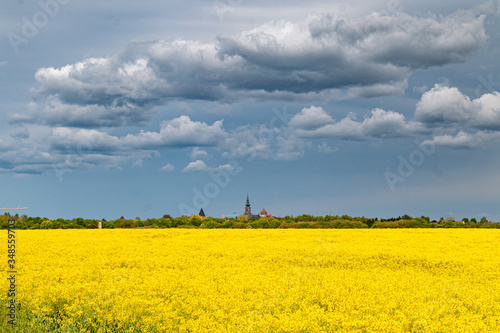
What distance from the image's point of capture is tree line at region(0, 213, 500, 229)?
41.7 metres

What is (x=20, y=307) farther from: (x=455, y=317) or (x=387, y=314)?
(x=455, y=317)

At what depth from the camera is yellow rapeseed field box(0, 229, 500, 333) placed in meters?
9.95

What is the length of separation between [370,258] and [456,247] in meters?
8.08

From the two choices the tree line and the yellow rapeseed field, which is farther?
the tree line

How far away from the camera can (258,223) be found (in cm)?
4331

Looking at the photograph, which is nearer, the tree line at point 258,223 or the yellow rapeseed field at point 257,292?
the yellow rapeseed field at point 257,292

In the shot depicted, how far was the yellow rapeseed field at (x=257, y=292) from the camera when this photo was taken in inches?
392

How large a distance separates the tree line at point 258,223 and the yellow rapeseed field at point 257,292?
18903 millimetres

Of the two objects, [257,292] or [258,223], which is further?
[258,223]

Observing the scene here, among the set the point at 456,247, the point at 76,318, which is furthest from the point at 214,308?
the point at 456,247

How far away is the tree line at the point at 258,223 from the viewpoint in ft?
137

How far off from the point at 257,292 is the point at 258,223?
31149 millimetres

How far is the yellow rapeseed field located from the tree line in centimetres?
1890

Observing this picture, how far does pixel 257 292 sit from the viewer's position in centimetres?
1224
